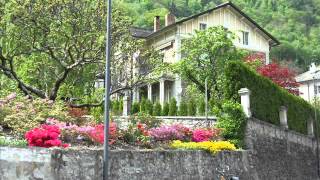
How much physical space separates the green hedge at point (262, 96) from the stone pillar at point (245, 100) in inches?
14.7

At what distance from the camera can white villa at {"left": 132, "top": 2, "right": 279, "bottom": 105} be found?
4528 centimetres

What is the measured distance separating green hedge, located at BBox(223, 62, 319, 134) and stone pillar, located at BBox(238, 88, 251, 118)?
0.37m

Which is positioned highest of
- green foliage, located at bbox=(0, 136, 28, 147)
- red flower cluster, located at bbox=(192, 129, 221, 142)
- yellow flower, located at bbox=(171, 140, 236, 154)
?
red flower cluster, located at bbox=(192, 129, 221, 142)

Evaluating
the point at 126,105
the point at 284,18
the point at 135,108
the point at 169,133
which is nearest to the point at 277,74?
the point at 135,108

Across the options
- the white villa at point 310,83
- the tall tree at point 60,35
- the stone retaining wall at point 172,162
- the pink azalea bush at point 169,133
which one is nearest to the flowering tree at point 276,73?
the stone retaining wall at point 172,162

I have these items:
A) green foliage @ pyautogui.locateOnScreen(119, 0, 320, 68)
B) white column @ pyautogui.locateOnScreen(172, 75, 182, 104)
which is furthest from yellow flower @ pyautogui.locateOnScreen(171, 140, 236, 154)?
green foliage @ pyautogui.locateOnScreen(119, 0, 320, 68)

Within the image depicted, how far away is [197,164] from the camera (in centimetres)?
2083

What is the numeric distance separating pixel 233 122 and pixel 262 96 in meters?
4.32

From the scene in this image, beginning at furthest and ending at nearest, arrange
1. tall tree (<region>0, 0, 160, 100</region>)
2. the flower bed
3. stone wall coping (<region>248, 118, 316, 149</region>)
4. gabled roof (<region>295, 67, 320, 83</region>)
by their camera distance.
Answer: gabled roof (<region>295, 67, 320, 83</region>) → stone wall coping (<region>248, 118, 316, 149</region>) → tall tree (<region>0, 0, 160, 100</region>) → the flower bed

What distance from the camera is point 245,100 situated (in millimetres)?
25828

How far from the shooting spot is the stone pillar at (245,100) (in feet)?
84.1

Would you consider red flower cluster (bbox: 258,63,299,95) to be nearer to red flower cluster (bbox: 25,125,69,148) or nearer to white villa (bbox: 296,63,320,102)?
white villa (bbox: 296,63,320,102)

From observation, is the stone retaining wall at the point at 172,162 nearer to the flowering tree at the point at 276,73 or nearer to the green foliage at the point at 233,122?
the green foliage at the point at 233,122

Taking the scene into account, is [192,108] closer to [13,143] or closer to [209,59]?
[209,59]
